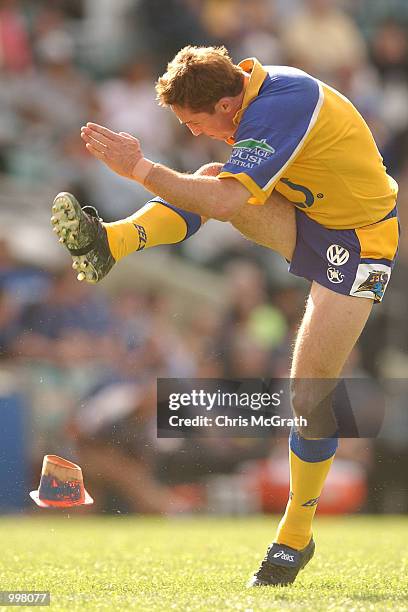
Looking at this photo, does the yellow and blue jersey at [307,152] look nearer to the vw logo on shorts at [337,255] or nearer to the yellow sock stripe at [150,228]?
the vw logo on shorts at [337,255]

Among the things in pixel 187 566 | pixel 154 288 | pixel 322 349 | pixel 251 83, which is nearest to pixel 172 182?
pixel 251 83

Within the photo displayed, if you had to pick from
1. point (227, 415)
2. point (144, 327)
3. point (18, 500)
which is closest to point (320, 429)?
point (227, 415)

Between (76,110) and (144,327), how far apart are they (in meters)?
3.17

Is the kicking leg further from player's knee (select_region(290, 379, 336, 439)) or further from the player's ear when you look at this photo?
player's knee (select_region(290, 379, 336, 439))

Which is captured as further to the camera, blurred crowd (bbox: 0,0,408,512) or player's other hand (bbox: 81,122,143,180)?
blurred crowd (bbox: 0,0,408,512)

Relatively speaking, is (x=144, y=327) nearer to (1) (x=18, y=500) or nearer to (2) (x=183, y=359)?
(2) (x=183, y=359)

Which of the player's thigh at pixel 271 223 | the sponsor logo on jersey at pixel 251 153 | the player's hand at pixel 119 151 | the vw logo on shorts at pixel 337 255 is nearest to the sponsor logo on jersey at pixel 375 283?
the vw logo on shorts at pixel 337 255

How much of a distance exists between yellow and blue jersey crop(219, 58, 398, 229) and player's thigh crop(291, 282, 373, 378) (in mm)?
360

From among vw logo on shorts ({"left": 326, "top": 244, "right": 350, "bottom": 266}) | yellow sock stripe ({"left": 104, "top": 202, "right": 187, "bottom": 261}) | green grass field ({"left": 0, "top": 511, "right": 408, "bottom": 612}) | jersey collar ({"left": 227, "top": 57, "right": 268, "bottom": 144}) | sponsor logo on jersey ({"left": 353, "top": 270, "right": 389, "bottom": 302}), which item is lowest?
green grass field ({"left": 0, "top": 511, "right": 408, "bottom": 612})

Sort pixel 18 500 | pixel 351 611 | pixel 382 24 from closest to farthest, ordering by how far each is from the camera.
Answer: pixel 351 611
pixel 18 500
pixel 382 24

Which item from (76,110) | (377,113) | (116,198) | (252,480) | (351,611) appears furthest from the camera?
(377,113)

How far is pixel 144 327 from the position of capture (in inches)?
351

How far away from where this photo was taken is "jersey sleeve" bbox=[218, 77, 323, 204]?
15.2ft

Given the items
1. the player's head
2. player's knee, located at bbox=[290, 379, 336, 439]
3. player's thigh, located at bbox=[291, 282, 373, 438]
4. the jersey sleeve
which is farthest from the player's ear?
player's knee, located at bbox=[290, 379, 336, 439]
